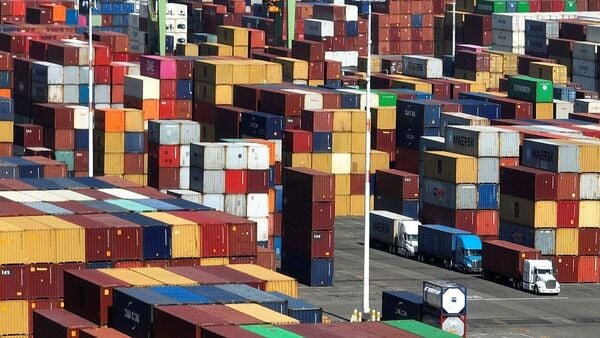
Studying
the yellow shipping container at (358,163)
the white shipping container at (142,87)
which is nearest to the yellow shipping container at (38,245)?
the yellow shipping container at (358,163)

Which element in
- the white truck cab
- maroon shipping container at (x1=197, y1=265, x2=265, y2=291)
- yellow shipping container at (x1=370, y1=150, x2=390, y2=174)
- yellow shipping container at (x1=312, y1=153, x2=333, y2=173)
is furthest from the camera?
yellow shipping container at (x1=370, y1=150, x2=390, y2=174)

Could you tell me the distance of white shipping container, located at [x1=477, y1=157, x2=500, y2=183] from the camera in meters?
140

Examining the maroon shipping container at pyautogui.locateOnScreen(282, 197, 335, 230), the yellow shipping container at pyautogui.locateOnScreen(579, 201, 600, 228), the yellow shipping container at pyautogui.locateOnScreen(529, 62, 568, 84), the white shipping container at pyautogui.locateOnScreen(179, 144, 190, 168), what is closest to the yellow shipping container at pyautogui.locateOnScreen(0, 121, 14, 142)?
the white shipping container at pyautogui.locateOnScreen(179, 144, 190, 168)

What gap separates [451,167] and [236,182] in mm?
16757

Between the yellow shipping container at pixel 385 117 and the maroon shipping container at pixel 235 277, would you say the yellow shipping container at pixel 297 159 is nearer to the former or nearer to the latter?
the yellow shipping container at pixel 385 117

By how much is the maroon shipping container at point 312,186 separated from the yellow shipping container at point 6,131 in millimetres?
26249

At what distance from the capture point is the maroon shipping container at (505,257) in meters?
129

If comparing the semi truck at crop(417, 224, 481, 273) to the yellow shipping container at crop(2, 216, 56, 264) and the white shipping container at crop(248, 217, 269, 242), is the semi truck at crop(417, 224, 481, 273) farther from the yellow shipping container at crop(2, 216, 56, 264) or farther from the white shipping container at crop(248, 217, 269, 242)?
the yellow shipping container at crop(2, 216, 56, 264)

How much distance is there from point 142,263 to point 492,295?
1116 inches

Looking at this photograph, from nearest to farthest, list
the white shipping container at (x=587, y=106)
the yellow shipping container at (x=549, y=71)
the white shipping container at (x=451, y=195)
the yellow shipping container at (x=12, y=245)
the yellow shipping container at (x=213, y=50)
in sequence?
1. the yellow shipping container at (x=12, y=245)
2. the white shipping container at (x=451, y=195)
3. the white shipping container at (x=587, y=106)
4. the yellow shipping container at (x=549, y=71)
5. the yellow shipping container at (x=213, y=50)

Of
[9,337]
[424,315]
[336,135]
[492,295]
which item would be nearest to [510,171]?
[492,295]

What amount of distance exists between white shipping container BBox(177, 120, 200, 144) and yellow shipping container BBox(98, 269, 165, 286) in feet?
143

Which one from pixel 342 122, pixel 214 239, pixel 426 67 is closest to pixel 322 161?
pixel 342 122

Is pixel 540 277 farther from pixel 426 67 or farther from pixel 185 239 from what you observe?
pixel 426 67
